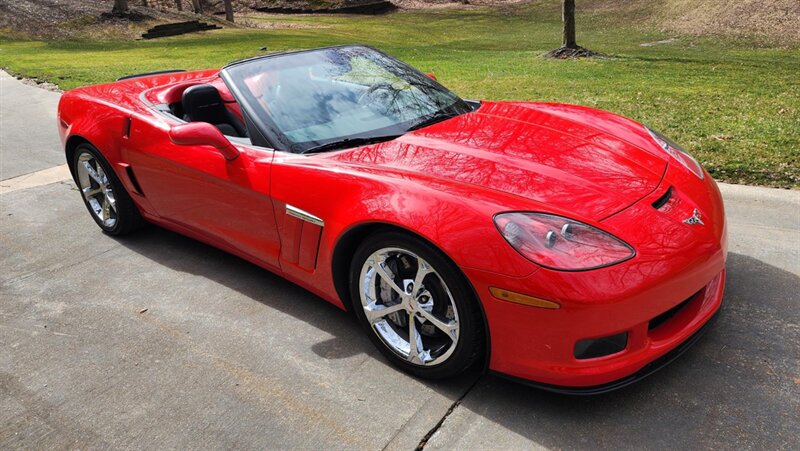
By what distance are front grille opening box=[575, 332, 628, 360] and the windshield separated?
1.45m

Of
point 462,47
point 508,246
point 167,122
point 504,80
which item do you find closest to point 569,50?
point 504,80

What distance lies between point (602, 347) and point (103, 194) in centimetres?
363

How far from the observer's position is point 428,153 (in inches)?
118

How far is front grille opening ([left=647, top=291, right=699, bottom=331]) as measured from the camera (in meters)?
2.48

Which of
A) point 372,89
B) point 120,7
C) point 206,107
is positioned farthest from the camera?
point 120,7

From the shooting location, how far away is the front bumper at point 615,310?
2.28m

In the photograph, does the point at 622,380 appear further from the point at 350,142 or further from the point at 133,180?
the point at 133,180

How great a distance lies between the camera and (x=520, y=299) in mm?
2332

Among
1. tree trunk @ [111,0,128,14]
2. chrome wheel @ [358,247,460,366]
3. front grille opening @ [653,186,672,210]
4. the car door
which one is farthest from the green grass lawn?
tree trunk @ [111,0,128,14]

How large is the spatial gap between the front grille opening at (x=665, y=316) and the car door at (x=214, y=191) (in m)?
1.76

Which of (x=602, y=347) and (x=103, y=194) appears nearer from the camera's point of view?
(x=602, y=347)

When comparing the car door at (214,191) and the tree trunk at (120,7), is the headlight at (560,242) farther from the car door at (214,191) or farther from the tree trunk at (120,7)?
the tree trunk at (120,7)

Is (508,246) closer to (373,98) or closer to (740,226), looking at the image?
(373,98)

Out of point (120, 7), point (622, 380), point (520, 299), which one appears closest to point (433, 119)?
point (520, 299)
